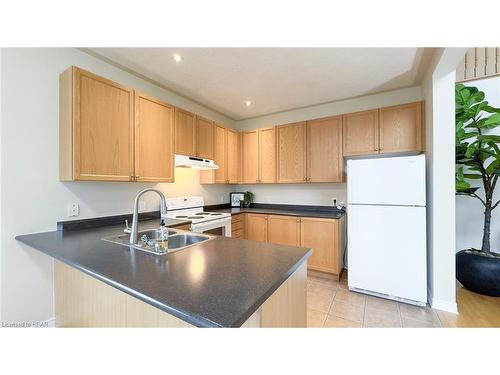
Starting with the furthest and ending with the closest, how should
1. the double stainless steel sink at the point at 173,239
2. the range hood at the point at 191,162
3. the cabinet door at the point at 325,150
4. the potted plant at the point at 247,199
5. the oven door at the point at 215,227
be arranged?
the potted plant at the point at 247,199
the cabinet door at the point at 325,150
the range hood at the point at 191,162
the oven door at the point at 215,227
the double stainless steel sink at the point at 173,239

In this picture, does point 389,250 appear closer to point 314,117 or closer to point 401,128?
point 401,128

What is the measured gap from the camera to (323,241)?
2818mm

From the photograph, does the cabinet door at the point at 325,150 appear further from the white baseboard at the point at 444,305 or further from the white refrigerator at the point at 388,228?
the white baseboard at the point at 444,305

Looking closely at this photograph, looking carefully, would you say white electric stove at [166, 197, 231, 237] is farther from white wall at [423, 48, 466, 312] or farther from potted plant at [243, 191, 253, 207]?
white wall at [423, 48, 466, 312]

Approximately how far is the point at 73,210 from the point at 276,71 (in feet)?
7.91

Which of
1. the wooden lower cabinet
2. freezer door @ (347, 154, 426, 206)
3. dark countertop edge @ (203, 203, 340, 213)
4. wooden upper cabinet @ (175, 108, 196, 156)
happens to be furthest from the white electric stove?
freezer door @ (347, 154, 426, 206)

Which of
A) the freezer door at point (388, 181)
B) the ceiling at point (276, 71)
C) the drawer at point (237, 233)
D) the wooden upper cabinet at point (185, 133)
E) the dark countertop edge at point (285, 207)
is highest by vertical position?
the ceiling at point (276, 71)

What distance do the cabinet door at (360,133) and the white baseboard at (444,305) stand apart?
1699 millimetres

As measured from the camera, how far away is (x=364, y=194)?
2.42 metres

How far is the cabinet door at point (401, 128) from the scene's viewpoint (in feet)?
8.18

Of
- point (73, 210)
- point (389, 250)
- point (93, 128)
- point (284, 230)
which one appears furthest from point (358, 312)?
point (93, 128)

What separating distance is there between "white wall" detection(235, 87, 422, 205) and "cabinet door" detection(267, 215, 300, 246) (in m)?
0.63

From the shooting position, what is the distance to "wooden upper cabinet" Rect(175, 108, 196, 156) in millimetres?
2580

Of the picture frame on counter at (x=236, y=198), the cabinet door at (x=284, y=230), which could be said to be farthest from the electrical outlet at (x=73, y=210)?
the picture frame on counter at (x=236, y=198)
